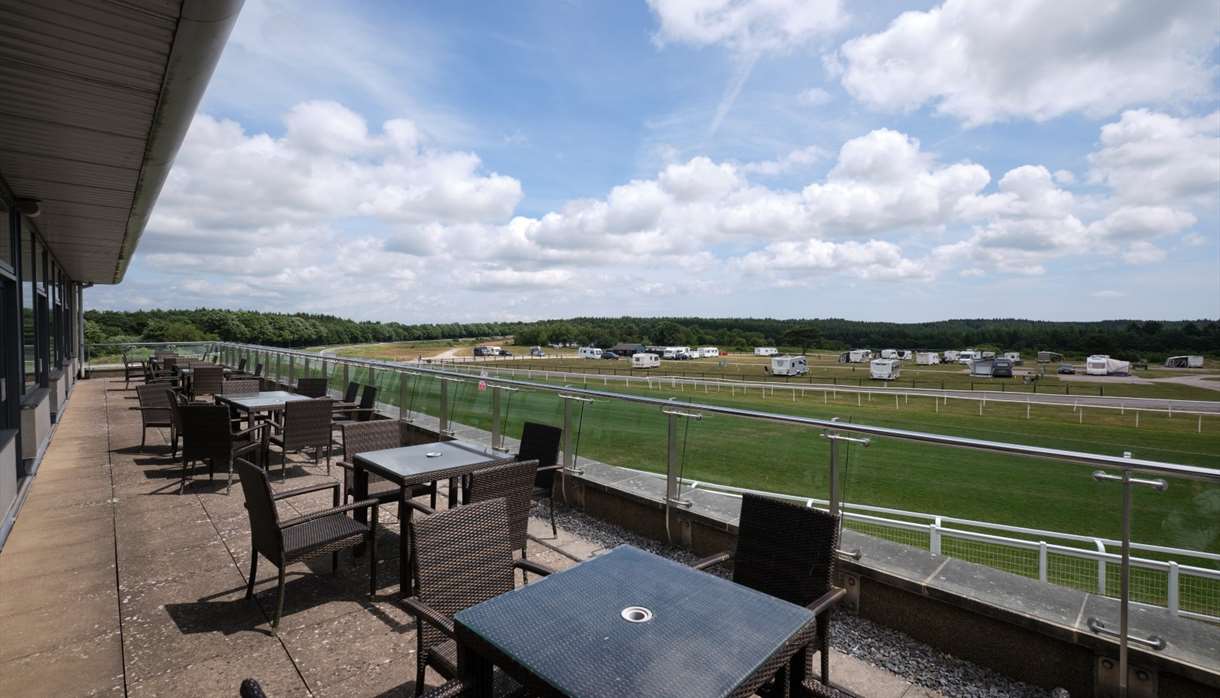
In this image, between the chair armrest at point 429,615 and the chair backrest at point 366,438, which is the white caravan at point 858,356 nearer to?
the chair backrest at point 366,438

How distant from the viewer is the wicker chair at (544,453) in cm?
517

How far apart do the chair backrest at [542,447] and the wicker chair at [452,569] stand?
2333mm

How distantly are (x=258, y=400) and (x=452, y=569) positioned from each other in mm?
7293

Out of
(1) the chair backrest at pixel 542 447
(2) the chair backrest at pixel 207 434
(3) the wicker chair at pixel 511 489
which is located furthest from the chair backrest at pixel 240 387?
(3) the wicker chair at pixel 511 489

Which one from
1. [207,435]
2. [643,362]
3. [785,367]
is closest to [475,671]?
[207,435]

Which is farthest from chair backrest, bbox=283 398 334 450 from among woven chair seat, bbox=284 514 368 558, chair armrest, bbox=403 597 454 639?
chair armrest, bbox=403 597 454 639

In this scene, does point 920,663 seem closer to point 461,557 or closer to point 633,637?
point 633,637

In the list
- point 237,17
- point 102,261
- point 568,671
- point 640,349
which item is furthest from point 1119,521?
point 640,349

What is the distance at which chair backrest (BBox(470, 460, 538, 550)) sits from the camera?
12.0ft

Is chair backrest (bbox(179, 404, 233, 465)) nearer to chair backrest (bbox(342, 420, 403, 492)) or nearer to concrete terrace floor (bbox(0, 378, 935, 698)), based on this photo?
concrete terrace floor (bbox(0, 378, 935, 698))

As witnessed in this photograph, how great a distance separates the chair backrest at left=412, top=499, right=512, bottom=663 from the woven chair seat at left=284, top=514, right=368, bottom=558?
1.19 m

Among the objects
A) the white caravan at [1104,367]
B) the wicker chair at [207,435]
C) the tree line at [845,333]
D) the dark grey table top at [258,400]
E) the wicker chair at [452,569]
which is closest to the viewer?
the wicker chair at [452,569]

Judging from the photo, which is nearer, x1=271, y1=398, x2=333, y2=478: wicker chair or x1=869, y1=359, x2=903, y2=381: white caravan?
x1=271, y1=398, x2=333, y2=478: wicker chair

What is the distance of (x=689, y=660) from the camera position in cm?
171
